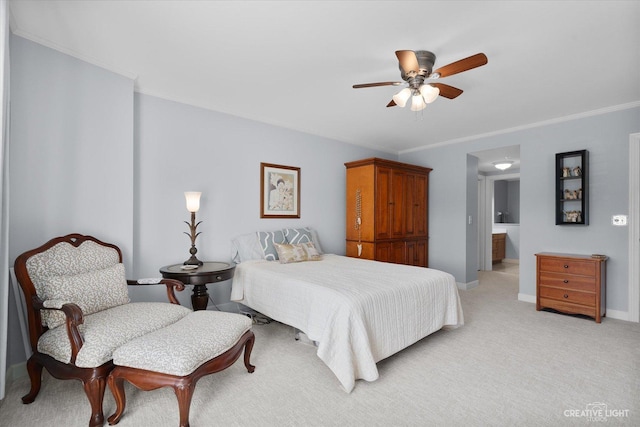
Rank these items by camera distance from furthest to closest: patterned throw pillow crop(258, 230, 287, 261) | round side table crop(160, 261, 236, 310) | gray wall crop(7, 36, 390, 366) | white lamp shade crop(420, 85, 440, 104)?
patterned throw pillow crop(258, 230, 287, 261)
round side table crop(160, 261, 236, 310)
white lamp shade crop(420, 85, 440, 104)
gray wall crop(7, 36, 390, 366)

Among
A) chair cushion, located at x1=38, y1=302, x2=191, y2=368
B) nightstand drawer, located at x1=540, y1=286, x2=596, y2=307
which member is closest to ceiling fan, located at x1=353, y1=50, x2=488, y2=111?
chair cushion, located at x1=38, y1=302, x2=191, y2=368

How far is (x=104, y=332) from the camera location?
184cm

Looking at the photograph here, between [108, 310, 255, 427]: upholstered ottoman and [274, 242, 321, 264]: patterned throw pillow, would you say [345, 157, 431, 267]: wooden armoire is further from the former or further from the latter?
[108, 310, 255, 427]: upholstered ottoman

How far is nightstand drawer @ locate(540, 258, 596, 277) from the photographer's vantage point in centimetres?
360

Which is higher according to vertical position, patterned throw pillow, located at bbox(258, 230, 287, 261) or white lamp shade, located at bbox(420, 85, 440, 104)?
white lamp shade, located at bbox(420, 85, 440, 104)

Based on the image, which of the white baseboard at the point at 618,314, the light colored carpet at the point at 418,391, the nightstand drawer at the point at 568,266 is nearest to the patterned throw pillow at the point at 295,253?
the light colored carpet at the point at 418,391

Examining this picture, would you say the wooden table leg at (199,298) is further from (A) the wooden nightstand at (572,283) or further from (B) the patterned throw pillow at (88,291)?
(A) the wooden nightstand at (572,283)

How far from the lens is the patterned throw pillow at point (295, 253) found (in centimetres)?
371

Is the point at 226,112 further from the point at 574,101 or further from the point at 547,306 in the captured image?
the point at 547,306

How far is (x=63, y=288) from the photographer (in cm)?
205

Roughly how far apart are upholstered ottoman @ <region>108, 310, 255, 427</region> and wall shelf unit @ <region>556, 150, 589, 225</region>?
14.2 ft

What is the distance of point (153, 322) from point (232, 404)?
74cm

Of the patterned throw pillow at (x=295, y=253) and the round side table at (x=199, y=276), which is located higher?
the patterned throw pillow at (x=295, y=253)

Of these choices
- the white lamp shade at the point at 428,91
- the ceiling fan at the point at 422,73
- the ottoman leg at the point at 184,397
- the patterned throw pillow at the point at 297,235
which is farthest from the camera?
the patterned throw pillow at the point at 297,235
